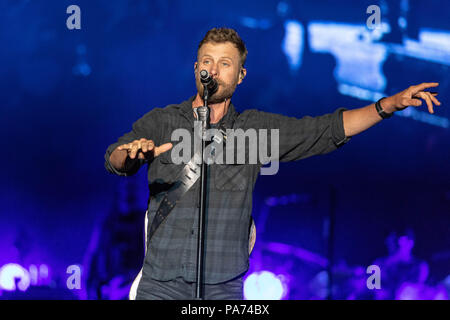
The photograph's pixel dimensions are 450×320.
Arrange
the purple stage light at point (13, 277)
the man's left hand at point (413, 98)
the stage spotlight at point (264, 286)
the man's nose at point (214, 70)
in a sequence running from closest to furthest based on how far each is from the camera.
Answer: the man's left hand at point (413, 98)
the man's nose at point (214, 70)
the purple stage light at point (13, 277)
the stage spotlight at point (264, 286)

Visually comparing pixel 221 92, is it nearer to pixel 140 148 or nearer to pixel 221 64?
pixel 221 64

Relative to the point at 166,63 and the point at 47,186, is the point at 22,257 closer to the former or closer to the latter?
the point at 47,186

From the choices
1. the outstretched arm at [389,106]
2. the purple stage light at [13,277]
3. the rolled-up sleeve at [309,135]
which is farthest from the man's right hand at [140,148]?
the purple stage light at [13,277]

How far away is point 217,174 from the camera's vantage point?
7.67ft

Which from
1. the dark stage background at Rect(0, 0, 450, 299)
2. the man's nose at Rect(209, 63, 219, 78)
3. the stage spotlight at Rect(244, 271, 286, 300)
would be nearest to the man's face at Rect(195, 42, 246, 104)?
the man's nose at Rect(209, 63, 219, 78)

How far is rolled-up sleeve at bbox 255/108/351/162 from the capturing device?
2.38 metres

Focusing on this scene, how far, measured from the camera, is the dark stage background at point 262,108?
464 cm

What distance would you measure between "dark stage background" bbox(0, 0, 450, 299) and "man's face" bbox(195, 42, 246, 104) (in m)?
2.24

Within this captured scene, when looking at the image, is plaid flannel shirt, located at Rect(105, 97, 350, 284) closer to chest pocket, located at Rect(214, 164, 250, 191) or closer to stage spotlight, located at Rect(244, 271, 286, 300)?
chest pocket, located at Rect(214, 164, 250, 191)

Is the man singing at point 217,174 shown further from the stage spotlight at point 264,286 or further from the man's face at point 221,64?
the stage spotlight at point 264,286

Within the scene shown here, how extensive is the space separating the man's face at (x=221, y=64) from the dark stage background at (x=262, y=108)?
224cm

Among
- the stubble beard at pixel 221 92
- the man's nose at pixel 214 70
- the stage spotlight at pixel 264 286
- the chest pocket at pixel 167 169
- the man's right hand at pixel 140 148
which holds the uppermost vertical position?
the man's nose at pixel 214 70
